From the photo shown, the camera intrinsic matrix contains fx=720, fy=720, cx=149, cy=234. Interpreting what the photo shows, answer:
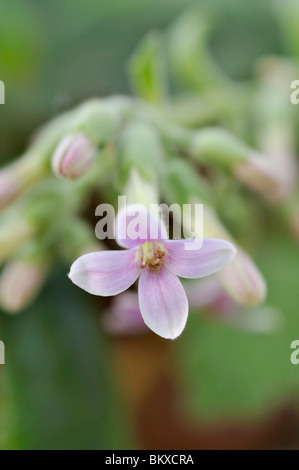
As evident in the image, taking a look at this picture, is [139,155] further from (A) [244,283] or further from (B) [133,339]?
(B) [133,339]

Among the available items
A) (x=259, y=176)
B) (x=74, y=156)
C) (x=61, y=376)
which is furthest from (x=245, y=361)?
(x=74, y=156)

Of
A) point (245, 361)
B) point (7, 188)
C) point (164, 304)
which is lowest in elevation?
point (245, 361)

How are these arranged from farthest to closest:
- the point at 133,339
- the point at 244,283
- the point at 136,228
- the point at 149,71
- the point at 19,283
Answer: the point at 133,339 → the point at 149,71 → the point at 19,283 → the point at 244,283 → the point at 136,228

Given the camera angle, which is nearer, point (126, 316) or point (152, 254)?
point (152, 254)

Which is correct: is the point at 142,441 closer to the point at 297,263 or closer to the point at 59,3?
the point at 297,263

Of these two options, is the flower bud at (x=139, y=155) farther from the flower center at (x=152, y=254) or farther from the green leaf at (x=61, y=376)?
the green leaf at (x=61, y=376)

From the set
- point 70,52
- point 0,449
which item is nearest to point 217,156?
point 0,449
